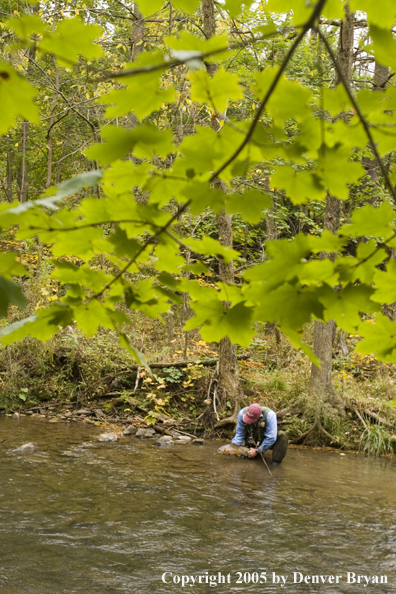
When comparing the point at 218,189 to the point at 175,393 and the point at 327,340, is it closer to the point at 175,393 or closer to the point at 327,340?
the point at 327,340

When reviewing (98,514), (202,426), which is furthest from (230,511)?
(202,426)

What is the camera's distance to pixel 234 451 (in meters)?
7.78

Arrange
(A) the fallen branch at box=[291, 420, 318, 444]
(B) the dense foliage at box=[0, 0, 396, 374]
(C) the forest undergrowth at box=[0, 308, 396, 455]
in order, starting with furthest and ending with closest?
(C) the forest undergrowth at box=[0, 308, 396, 455]
(A) the fallen branch at box=[291, 420, 318, 444]
(B) the dense foliage at box=[0, 0, 396, 374]

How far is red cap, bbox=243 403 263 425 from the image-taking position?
289 inches

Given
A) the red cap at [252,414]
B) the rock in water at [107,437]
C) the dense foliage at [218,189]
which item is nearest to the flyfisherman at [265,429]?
the red cap at [252,414]

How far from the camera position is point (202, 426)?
9.12 metres

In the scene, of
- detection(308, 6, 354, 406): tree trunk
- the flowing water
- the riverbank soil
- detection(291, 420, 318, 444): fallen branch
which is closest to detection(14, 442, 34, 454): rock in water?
the flowing water

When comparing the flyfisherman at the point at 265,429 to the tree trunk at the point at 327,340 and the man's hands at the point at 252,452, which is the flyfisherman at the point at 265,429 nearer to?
the man's hands at the point at 252,452

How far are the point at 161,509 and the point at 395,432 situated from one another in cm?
583

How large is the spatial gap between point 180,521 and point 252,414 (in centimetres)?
270

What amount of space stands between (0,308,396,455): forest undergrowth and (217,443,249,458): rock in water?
1040 mm

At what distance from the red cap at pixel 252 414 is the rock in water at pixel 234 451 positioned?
2.03 ft

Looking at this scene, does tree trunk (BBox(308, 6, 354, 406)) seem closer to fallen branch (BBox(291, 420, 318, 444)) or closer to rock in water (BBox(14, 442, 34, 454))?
fallen branch (BBox(291, 420, 318, 444))

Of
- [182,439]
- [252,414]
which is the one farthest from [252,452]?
[182,439]
